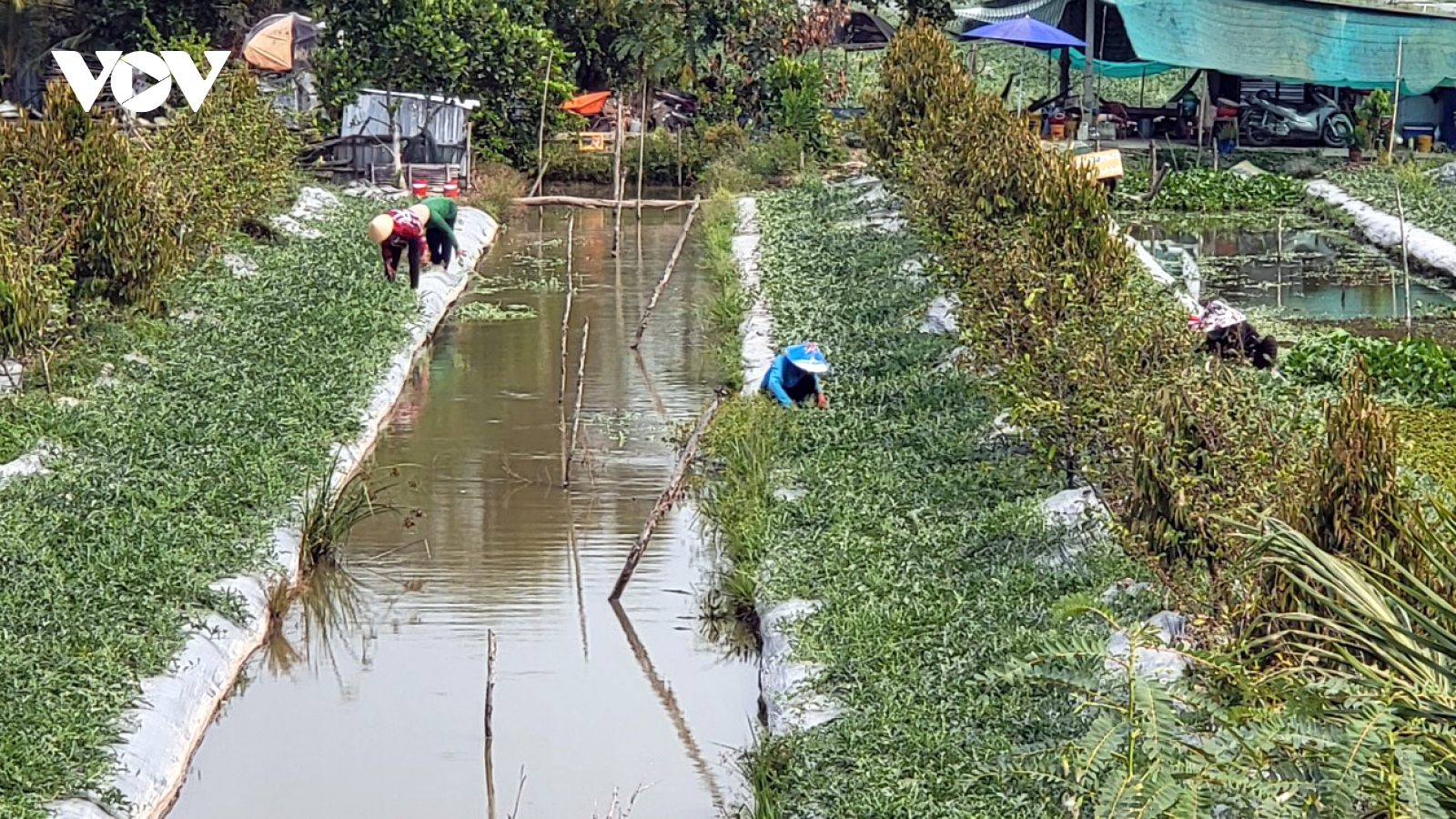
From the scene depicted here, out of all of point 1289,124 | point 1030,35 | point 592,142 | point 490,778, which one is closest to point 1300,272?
point 1030,35

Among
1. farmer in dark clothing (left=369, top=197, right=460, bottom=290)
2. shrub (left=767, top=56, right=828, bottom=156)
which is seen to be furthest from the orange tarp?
farmer in dark clothing (left=369, top=197, right=460, bottom=290)

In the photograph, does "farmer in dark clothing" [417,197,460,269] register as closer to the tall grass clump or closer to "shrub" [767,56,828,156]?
the tall grass clump

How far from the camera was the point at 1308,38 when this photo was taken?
26609mm

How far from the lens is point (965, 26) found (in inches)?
1227

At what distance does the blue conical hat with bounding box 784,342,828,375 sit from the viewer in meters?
11.4

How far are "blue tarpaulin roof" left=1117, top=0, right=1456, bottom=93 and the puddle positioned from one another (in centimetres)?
467

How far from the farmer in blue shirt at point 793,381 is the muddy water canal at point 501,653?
31.9 inches

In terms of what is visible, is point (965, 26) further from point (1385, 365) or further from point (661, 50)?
point (1385, 365)

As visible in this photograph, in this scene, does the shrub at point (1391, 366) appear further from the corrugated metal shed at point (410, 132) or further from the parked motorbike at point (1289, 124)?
the parked motorbike at point (1289, 124)

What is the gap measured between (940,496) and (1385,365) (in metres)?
4.72

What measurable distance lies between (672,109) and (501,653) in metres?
19.3

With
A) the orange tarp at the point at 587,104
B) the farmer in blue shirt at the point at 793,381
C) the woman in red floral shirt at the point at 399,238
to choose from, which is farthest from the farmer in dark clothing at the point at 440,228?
the orange tarp at the point at 587,104

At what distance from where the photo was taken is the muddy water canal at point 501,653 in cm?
759

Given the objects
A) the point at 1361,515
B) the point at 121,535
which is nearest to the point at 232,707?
the point at 121,535
